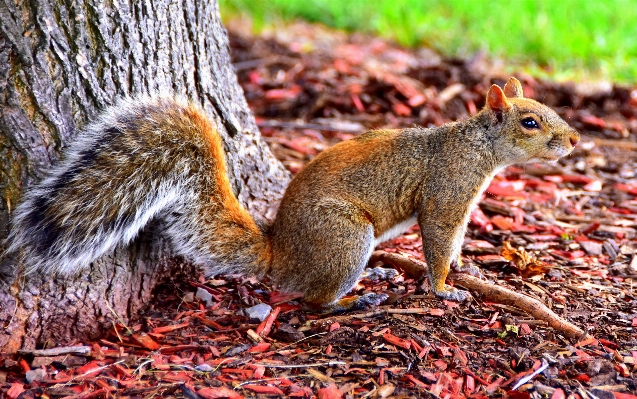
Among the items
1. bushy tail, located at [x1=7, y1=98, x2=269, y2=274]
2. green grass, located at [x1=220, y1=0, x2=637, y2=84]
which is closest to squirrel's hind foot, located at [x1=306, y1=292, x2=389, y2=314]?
bushy tail, located at [x1=7, y1=98, x2=269, y2=274]

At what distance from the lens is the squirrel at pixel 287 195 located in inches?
104

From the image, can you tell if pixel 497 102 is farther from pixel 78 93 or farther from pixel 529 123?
pixel 78 93

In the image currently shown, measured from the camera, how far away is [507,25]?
7.77 meters

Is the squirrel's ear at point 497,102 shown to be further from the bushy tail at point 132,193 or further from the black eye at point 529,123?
the bushy tail at point 132,193

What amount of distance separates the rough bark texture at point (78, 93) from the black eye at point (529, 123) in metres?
1.49

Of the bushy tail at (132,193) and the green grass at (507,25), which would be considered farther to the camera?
the green grass at (507,25)

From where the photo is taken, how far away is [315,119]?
5574mm

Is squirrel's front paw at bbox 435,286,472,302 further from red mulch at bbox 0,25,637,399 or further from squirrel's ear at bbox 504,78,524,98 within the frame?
squirrel's ear at bbox 504,78,524,98

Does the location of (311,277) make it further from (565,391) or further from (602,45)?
(602,45)

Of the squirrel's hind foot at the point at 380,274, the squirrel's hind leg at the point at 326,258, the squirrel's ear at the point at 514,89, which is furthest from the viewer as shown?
the squirrel's ear at the point at 514,89

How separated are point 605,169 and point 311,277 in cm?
278

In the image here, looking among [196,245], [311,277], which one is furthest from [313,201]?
[196,245]

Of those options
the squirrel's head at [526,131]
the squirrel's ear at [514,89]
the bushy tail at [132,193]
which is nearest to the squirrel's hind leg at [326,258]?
the bushy tail at [132,193]

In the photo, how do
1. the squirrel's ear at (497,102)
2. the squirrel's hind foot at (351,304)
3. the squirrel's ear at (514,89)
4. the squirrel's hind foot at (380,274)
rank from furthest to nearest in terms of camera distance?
the squirrel's ear at (514,89)
the squirrel's hind foot at (380,274)
the squirrel's ear at (497,102)
the squirrel's hind foot at (351,304)
